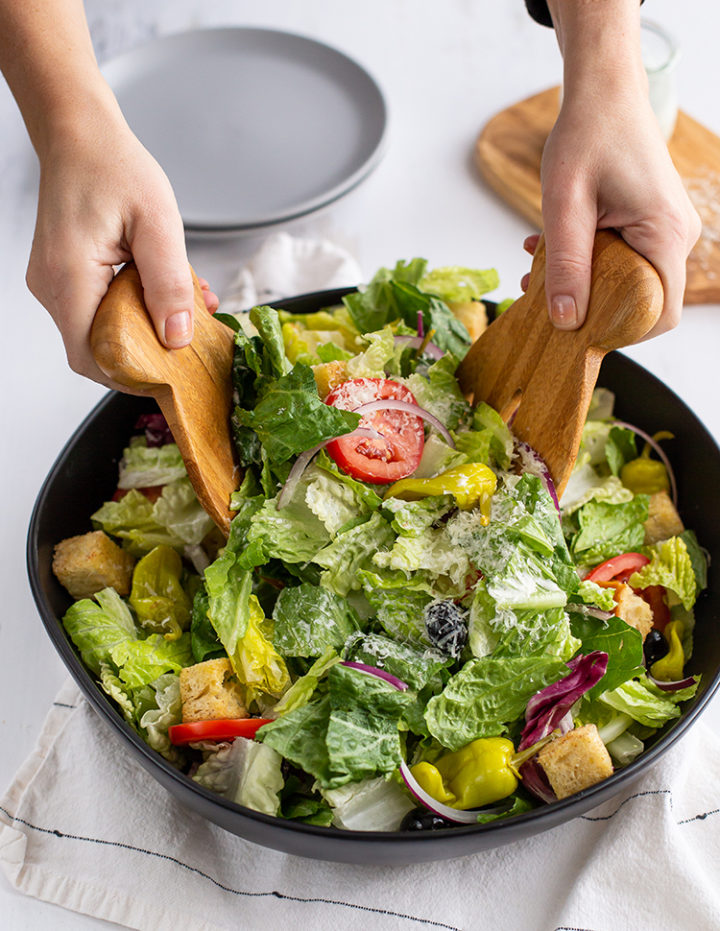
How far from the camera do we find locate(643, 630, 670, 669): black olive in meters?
2.38

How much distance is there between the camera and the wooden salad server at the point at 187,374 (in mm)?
2016

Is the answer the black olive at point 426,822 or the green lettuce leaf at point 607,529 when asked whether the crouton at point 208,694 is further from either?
the green lettuce leaf at point 607,529

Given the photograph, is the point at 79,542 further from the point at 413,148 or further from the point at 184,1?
the point at 184,1

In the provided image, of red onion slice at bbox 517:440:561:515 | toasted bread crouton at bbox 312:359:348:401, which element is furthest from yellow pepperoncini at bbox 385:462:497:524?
toasted bread crouton at bbox 312:359:348:401

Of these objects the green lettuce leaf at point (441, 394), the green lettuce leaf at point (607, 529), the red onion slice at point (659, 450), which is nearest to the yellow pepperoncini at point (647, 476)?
the red onion slice at point (659, 450)

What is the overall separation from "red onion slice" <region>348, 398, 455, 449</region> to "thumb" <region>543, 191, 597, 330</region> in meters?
0.41

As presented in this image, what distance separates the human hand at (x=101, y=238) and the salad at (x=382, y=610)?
388 millimetres

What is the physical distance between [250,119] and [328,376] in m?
2.30

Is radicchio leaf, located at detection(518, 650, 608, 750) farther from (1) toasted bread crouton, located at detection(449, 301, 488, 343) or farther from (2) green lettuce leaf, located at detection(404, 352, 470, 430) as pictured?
(1) toasted bread crouton, located at detection(449, 301, 488, 343)

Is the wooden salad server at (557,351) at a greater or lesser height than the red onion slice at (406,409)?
greater

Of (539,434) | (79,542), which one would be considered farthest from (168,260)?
(539,434)

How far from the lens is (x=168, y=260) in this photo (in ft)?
6.91

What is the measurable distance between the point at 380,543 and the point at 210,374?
0.64m

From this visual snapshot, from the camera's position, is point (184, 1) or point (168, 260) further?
point (184, 1)
